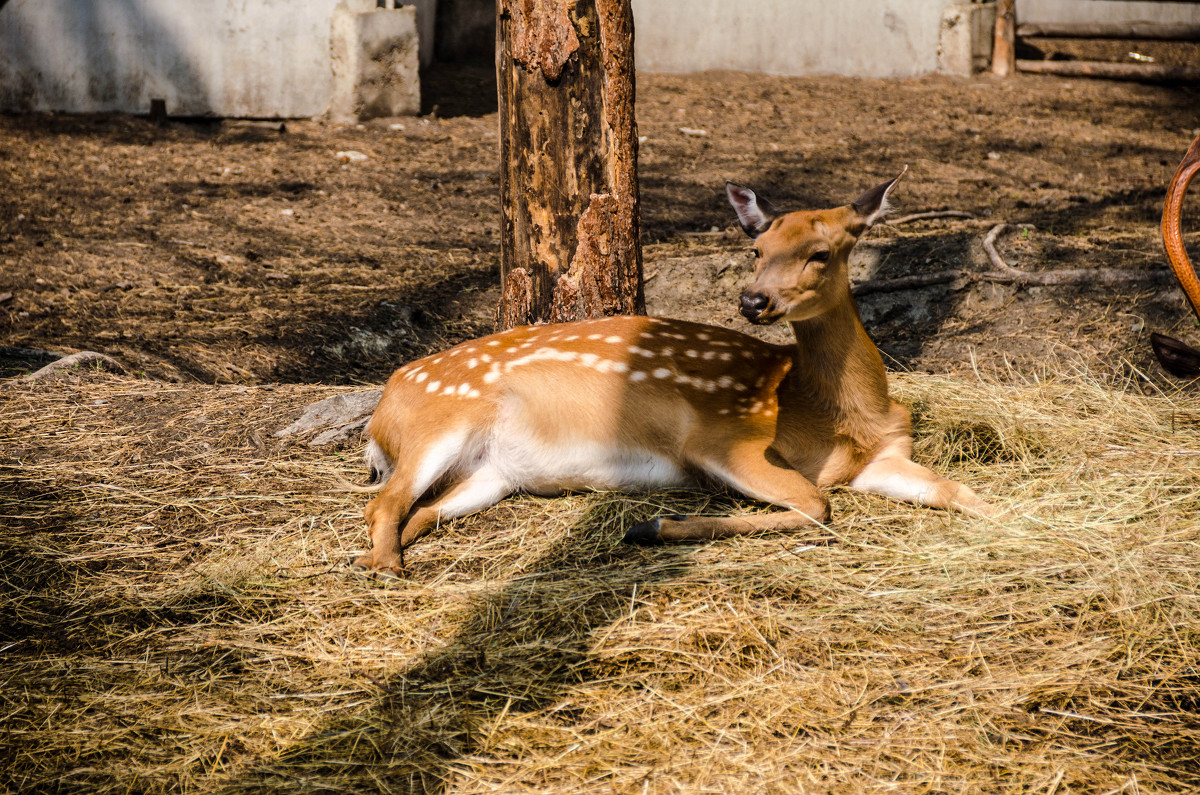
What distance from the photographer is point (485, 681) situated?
2.37 metres

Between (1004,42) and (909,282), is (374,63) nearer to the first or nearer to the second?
(909,282)

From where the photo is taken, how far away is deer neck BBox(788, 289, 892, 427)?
3391 millimetres

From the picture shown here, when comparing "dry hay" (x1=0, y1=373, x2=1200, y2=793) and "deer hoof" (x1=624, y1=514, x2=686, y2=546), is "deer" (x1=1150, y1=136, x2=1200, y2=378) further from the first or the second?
"deer hoof" (x1=624, y1=514, x2=686, y2=546)

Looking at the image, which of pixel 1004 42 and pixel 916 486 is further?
pixel 1004 42

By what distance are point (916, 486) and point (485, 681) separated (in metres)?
1.64

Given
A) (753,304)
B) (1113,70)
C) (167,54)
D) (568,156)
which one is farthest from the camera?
(1113,70)

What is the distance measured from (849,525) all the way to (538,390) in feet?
3.53

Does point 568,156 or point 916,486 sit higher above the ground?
point 568,156

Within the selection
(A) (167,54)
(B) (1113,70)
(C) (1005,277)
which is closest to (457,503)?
(C) (1005,277)

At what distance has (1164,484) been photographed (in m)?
3.33

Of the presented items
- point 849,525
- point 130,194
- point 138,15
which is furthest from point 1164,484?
point 138,15

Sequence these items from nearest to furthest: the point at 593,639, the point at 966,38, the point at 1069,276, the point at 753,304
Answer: the point at 593,639 < the point at 753,304 < the point at 1069,276 < the point at 966,38

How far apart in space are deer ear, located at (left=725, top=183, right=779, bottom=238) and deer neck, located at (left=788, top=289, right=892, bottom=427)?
34 cm

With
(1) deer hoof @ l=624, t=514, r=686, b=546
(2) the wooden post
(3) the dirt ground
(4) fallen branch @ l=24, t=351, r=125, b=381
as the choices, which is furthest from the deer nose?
(2) the wooden post
